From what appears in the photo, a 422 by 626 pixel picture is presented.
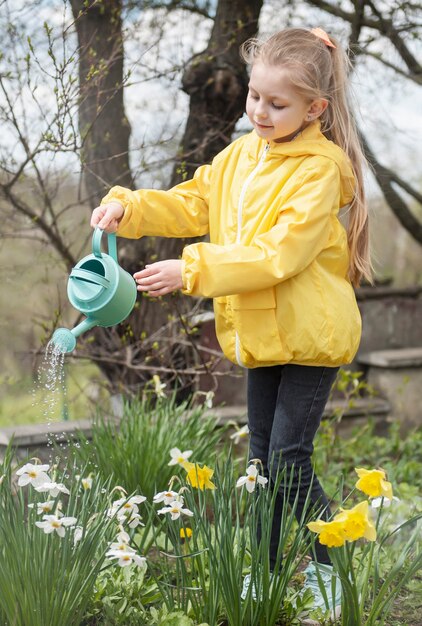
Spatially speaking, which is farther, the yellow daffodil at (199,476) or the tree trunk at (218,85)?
the tree trunk at (218,85)

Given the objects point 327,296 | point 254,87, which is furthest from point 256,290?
point 254,87

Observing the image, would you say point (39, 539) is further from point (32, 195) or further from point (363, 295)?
point (363, 295)

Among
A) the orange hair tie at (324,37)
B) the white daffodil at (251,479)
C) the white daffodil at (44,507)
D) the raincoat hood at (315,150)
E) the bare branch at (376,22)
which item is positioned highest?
the bare branch at (376,22)

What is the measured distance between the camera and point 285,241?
196 centimetres

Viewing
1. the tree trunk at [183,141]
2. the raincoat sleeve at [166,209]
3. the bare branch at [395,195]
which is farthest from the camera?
the bare branch at [395,195]

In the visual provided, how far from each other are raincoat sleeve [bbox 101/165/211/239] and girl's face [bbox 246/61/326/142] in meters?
0.32

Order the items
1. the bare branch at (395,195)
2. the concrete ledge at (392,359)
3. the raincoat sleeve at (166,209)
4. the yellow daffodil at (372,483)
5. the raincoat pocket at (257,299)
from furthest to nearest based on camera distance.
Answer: the concrete ledge at (392,359) → the bare branch at (395,195) → the raincoat sleeve at (166,209) → the raincoat pocket at (257,299) → the yellow daffodil at (372,483)

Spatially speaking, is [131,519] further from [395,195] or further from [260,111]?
[395,195]

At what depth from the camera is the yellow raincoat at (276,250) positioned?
76.7 inches

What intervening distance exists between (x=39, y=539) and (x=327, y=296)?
92cm

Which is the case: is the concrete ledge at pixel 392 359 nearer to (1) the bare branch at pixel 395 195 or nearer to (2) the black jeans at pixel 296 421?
(1) the bare branch at pixel 395 195

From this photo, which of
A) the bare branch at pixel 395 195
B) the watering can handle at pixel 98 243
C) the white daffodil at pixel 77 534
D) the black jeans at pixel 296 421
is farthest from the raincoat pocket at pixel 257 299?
the bare branch at pixel 395 195

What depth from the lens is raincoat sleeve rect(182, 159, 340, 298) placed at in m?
1.93

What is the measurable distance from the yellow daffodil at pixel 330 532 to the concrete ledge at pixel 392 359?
9.77ft
